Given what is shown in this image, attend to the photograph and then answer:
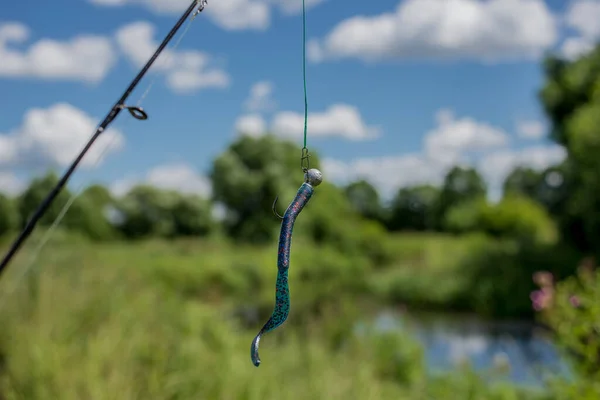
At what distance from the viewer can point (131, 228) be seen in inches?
1529

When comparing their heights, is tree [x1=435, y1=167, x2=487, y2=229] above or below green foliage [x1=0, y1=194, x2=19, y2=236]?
below

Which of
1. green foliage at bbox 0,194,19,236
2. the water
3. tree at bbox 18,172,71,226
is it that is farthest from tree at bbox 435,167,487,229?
green foliage at bbox 0,194,19,236

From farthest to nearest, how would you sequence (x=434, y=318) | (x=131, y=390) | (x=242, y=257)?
1. (x=242, y=257)
2. (x=434, y=318)
3. (x=131, y=390)

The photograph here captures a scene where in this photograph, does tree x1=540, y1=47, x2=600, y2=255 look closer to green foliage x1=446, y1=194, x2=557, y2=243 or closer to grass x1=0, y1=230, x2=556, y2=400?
green foliage x1=446, y1=194, x2=557, y2=243

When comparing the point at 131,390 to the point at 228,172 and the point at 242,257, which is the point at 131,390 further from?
the point at 228,172

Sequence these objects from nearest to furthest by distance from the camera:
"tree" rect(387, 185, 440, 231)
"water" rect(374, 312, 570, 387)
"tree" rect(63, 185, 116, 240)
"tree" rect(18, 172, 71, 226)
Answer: "water" rect(374, 312, 570, 387), "tree" rect(18, 172, 71, 226), "tree" rect(63, 185, 116, 240), "tree" rect(387, 185, 440, 231)

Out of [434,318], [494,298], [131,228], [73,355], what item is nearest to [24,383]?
[73,355]

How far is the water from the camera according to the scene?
11281 mm

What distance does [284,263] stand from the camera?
750mm

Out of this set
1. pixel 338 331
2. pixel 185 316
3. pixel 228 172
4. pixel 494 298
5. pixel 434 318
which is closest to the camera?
pixel 185 316

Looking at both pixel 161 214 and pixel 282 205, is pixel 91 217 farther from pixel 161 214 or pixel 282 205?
pixel 161 214

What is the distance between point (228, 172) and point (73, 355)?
29.4 meters

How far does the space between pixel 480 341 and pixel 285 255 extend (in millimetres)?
14756

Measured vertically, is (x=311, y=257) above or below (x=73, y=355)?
below
